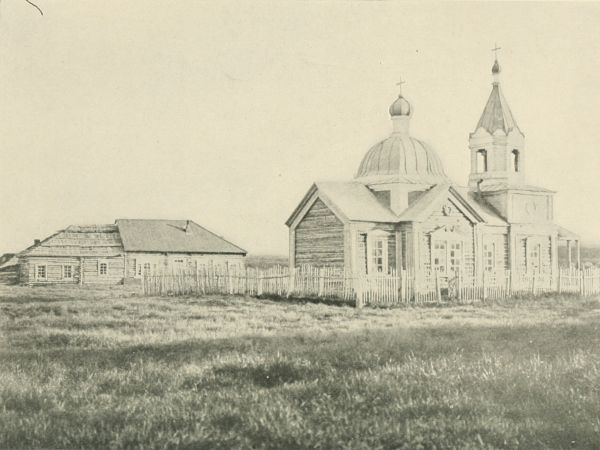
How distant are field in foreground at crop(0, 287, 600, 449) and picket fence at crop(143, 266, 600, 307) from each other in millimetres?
7460

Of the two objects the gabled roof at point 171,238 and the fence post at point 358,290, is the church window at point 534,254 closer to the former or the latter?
the fence post at point 358,290

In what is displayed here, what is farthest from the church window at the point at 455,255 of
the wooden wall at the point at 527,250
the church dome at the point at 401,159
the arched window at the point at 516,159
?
the arched window at the point at 516,159

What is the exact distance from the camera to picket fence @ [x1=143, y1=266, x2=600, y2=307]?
21578 mm

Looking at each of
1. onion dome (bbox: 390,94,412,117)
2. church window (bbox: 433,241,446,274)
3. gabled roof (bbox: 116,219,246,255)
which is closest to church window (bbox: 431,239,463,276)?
church window (bbox: 433,241,446,274)

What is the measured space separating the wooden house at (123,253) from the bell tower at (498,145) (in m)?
13.7

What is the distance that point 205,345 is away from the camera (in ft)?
39.0

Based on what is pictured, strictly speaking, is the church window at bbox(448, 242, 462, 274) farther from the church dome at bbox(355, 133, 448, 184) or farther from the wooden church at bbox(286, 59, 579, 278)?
the church dome at bbox(355, 133, 448, 184)

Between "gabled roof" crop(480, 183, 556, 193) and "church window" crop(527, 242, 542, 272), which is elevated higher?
"gabled roof" crop(480, 183, 556, 193)

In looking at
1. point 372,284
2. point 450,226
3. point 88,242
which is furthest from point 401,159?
point 88,242

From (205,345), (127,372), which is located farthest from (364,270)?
(127,372)

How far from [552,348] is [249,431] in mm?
6059

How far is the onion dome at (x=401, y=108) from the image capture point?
29.0 meters

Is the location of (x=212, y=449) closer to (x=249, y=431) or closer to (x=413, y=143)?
(x=249, y=431)

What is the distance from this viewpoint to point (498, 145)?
31.1 meters
